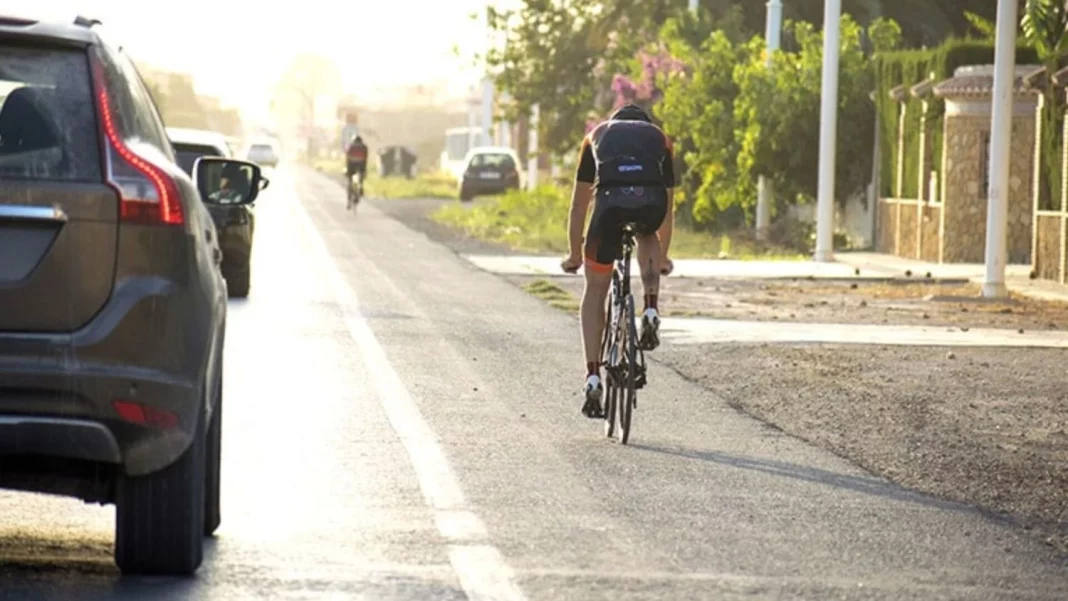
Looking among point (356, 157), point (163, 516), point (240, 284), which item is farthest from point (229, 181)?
point (356, 157)

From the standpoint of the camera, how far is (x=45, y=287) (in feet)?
24.7

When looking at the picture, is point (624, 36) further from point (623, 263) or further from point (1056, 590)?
point (1056, 590)

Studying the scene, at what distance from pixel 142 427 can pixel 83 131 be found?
2.86 feet

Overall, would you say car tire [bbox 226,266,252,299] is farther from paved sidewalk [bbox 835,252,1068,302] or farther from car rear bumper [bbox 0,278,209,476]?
car rear bumper [bbox 0,278,209,476]

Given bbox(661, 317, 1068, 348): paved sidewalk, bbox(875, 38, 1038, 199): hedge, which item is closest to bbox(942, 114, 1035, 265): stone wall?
bbox(875, 38, 1038, 199): hedge

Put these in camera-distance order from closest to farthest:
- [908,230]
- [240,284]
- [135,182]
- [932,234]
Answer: [135,182]
[240,284]
[932,234]
[908,230]

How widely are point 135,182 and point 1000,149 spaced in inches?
787

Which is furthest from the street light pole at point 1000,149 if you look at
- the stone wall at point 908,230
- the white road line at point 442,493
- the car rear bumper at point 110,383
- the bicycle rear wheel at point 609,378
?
the car rear bumper at point 110,383

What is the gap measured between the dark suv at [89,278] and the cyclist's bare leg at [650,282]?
519 cm

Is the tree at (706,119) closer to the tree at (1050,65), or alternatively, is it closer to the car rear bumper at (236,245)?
the tree at (1050,65)

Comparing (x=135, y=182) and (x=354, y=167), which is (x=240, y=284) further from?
(x=354, y=167)

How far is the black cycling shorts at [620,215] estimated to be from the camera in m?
12.7

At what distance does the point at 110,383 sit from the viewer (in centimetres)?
751

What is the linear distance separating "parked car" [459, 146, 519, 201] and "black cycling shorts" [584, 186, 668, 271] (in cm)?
5685
